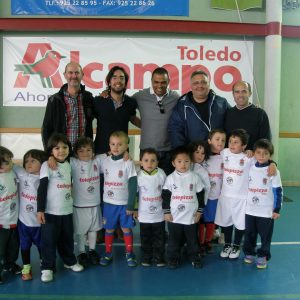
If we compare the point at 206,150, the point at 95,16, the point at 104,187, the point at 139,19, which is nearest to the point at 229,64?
the point at 139,19

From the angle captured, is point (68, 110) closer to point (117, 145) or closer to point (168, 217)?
point (117, 145)

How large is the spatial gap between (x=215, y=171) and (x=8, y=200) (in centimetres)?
180

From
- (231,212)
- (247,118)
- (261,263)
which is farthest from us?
(247,118)

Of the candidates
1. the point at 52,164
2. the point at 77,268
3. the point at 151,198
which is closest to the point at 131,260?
the point at 77,268

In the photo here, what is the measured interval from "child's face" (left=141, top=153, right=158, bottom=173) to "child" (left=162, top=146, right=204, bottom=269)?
168mm

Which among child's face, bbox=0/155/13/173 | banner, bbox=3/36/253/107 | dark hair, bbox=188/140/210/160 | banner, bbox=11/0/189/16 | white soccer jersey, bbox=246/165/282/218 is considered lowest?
white soccer jersey, bbox=246/165/282/218

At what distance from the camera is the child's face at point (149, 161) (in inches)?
116

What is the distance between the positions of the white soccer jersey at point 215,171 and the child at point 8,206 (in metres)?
1.69

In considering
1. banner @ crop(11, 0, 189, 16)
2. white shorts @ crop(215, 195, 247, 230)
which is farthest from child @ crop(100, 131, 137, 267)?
banner @ crop(11, 0, 189, 16)

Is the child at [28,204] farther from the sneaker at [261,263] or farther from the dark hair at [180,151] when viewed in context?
the sneaker at [261,263]

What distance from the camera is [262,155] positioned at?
2.89m

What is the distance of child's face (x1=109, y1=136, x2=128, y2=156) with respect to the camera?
2965 mm

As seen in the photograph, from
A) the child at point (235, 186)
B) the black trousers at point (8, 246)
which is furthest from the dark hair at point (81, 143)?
the child at point (235, 186)

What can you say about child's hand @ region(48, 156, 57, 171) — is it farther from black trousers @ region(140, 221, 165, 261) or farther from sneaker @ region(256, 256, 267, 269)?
sneaker @ region(256, 256, 267, 269)
